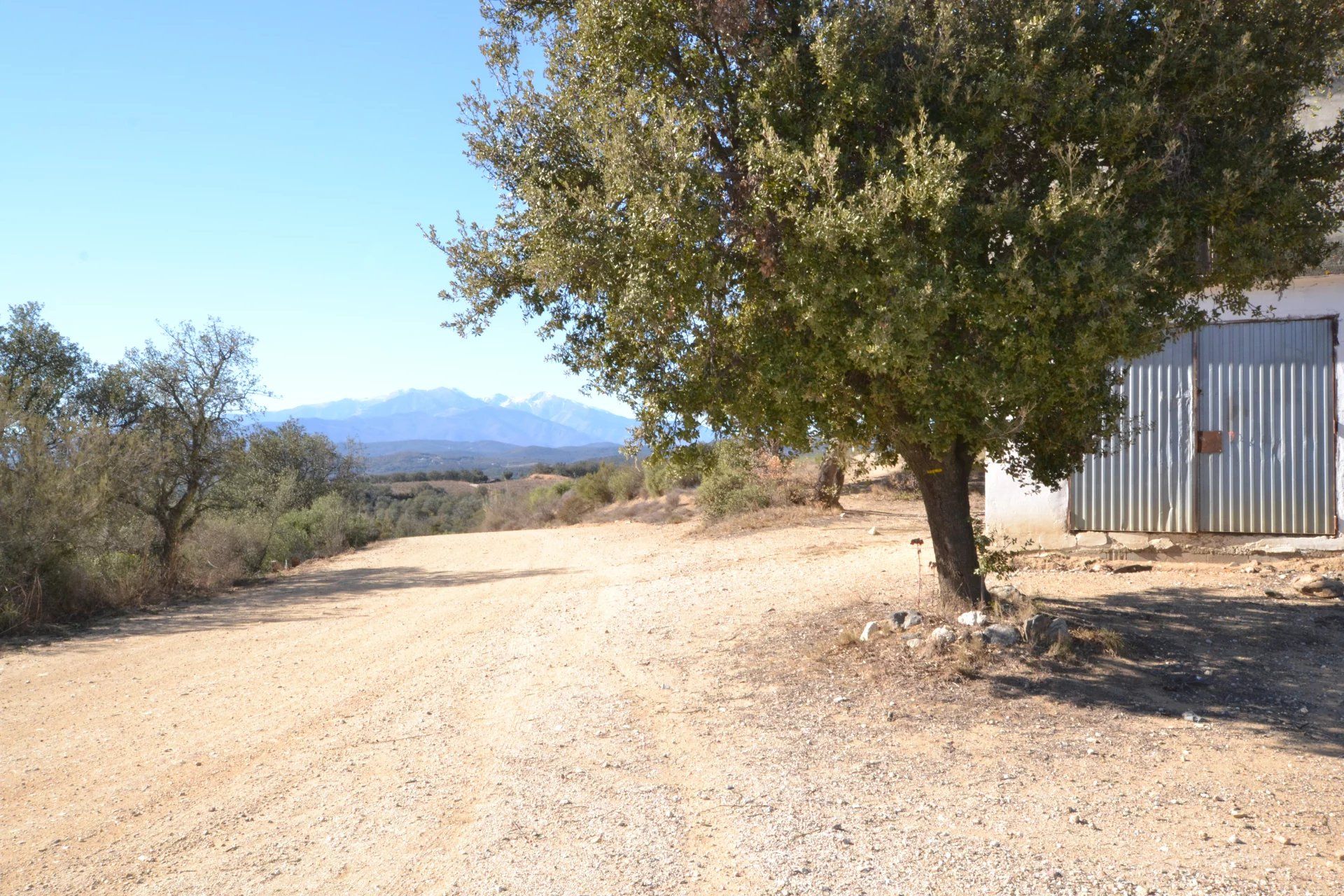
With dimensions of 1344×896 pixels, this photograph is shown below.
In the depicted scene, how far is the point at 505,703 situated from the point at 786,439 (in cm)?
300

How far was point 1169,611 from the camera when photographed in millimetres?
8898

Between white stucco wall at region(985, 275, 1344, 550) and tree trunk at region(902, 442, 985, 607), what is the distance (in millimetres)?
1780

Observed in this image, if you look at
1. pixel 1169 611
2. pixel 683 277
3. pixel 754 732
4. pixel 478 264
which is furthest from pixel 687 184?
pixel 1169 611

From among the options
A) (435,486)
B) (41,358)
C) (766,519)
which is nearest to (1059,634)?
(766,519)

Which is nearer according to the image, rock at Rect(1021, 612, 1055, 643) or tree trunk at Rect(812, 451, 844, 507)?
rock at Rect(1021, 612, 1055, 643)

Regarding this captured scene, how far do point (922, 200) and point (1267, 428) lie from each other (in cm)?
700

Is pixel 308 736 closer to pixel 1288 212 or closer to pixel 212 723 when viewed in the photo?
pixel 212 723

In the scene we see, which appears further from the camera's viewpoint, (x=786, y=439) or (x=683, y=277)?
(x=786, y=439)

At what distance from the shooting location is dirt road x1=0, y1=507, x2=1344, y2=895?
14.2 ft

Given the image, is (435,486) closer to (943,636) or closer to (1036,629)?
(943,636)

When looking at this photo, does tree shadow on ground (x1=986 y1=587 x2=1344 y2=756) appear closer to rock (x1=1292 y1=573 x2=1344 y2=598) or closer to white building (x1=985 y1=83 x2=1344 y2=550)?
rock (x1=1292 y1=573 x2=1344 y2=598)

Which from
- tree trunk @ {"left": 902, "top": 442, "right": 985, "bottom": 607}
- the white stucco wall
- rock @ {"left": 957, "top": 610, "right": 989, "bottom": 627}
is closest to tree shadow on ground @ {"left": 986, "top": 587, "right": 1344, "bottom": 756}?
rock @ {"left": 957, "top": 610, "right": 989, "bottom": 627}

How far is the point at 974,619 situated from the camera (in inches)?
307

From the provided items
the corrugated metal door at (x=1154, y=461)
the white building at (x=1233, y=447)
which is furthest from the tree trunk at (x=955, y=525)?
the corrugated metal door at (x=1154, y=461)
